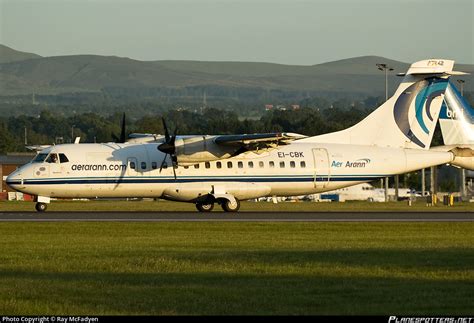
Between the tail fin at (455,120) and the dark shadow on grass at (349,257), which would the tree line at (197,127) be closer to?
the tail fin at (455,120)

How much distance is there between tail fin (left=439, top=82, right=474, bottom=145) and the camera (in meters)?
69.6

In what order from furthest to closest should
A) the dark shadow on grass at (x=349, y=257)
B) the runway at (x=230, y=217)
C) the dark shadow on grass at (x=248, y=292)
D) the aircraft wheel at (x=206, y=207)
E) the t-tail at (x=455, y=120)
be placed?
the t-tail at (x=455, y=120), the aircraft wheel at (x=206, y=207), the runway at (x=230, y=217), the dark shadow on grass at (x=349, y=257), the dark shadow on grass at (x=248, y=292)

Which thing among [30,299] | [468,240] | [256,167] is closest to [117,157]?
[256,167]

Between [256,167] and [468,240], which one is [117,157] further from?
[468,240]

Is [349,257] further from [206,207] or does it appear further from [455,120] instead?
[455,120]

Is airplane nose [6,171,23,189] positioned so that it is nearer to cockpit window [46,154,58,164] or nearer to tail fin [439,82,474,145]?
cockpit window [46,154,58,164]

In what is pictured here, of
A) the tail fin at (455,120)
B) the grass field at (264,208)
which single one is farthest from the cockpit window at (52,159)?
the tail fin at (455,120)

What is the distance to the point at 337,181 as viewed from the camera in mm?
50125

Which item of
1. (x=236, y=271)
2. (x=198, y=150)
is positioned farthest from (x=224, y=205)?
(x=236, y=271)

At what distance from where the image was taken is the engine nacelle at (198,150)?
48.2 meters

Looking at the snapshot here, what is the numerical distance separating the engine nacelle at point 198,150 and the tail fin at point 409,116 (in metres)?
5.24

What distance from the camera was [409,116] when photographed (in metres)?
52.6

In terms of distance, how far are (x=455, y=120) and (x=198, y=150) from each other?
91.1ft

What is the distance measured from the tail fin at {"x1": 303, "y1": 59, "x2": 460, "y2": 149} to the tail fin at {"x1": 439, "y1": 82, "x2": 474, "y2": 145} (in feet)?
52.7
